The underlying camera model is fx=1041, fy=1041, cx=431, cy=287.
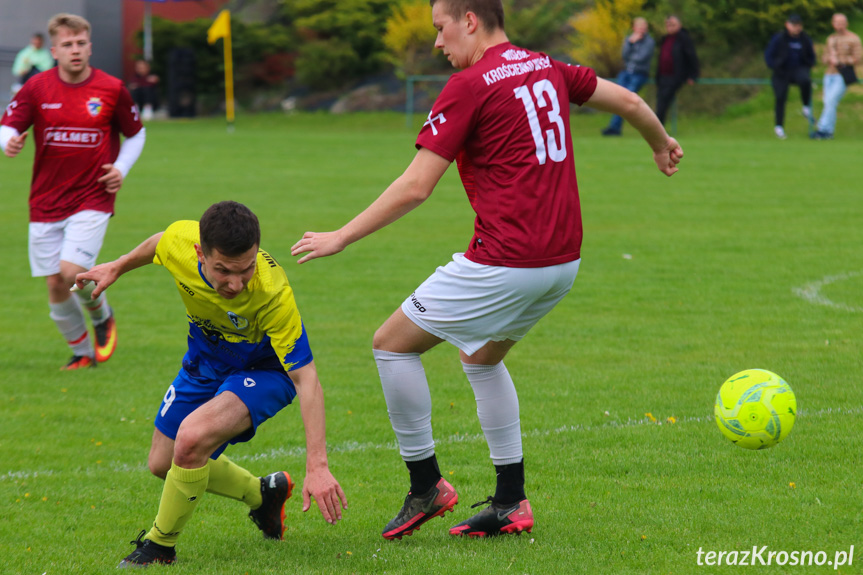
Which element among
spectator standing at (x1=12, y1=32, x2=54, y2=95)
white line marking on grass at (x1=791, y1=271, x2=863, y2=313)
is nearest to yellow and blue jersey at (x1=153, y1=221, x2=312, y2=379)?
white line marking on grass at (x1=791, y1=271, x2=863, y2=313)

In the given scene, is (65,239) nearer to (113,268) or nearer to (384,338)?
(113,268)

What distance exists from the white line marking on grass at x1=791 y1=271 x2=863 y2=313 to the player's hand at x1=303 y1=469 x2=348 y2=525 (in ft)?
20.5

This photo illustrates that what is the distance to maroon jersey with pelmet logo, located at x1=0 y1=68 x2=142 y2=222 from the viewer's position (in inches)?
292

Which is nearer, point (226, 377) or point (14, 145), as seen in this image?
point (226, 377)

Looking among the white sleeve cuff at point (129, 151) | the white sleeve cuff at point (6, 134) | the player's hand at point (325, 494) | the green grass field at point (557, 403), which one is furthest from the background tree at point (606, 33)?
the player's hand at point (325, 494)

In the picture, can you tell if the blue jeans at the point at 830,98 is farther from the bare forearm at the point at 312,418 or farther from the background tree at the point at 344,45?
the bare forearm at the point at 312,418

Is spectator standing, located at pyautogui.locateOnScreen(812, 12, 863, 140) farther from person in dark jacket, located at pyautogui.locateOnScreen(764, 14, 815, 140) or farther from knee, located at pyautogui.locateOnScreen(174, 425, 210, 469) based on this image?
knee, located at pyautogui.locateOnScreen(174, 425, 210, 469)

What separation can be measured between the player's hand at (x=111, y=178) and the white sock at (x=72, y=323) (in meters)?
0.90

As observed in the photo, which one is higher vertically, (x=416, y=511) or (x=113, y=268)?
(x=113, y=268)

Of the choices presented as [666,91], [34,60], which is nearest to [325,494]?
[666,91]

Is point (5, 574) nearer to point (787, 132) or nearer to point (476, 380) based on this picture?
point (476, 380)

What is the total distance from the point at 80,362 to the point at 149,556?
4.09 m

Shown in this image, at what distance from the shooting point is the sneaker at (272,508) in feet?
14.6

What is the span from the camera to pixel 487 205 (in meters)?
4.04
